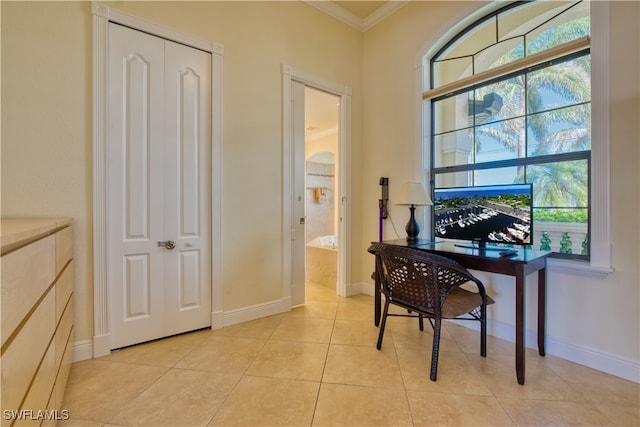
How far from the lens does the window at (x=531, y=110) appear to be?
2045mm

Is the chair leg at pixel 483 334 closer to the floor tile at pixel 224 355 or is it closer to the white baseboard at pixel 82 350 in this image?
the floor tile at pixel 224 355

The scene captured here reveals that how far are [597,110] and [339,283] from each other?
2.79 m

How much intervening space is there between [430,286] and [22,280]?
1938 millimetres

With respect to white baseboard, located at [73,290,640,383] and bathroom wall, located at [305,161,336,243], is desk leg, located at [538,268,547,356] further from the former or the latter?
bathroom wall, located at [305,161,336,243]

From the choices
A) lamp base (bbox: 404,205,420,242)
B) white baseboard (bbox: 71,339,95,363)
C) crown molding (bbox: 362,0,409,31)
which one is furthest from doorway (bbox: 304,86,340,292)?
white baseboard (bbox: 71,339,95,363)

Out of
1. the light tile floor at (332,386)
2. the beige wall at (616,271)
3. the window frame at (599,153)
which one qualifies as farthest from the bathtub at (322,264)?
the window frame at (599,153)

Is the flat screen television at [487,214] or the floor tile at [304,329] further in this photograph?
the floor tile at [304,329]

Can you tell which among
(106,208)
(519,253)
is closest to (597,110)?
(519,253)

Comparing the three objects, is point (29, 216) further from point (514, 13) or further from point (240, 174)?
point (514, 13)

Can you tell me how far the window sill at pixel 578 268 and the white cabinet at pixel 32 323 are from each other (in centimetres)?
289

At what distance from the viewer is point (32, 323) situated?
95 cm

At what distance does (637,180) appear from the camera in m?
1.74

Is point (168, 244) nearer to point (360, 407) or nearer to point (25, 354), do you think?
point (25, 354)

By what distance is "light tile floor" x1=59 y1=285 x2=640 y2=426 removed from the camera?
1442mm
